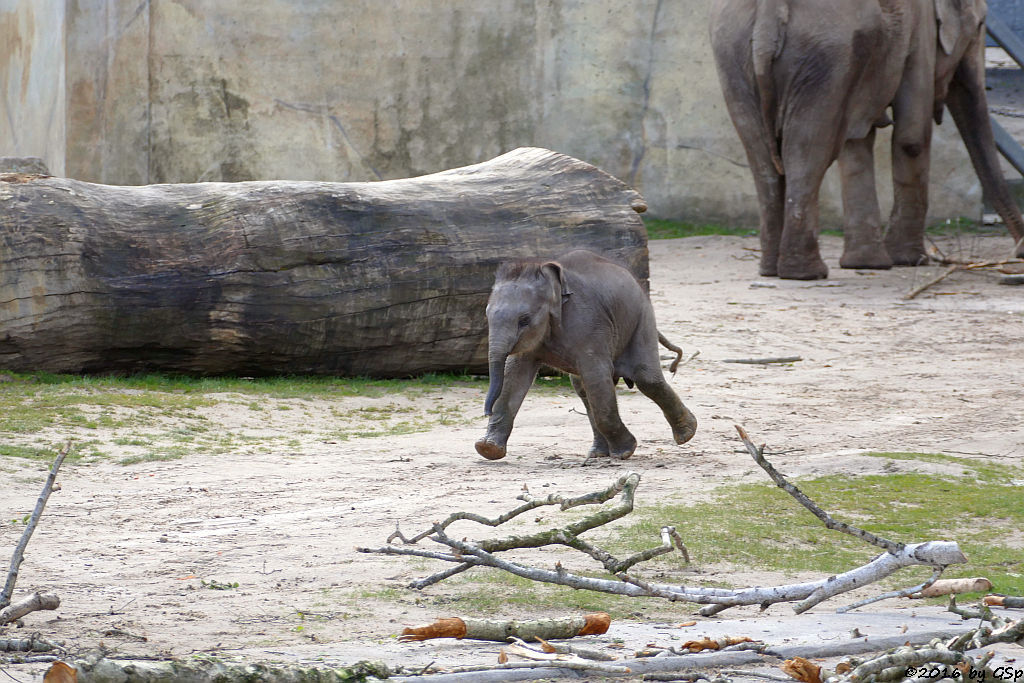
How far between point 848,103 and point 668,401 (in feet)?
20.9

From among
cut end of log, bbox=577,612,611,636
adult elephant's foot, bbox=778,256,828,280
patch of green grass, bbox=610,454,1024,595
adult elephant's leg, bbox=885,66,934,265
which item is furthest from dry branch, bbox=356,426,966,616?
adult elephant's leg, bbox=885,66,934,265

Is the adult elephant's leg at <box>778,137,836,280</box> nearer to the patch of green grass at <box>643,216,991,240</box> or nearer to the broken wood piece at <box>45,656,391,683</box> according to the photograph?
the patch of green grass at <box>643,216,991,240</box>

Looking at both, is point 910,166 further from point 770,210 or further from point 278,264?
point 278,264

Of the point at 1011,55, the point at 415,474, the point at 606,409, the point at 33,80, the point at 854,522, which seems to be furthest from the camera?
the point at 1011,55

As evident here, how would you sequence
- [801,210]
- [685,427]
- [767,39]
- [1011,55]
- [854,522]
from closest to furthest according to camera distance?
[854,522] → [685,427] → [767,39] → [801,210] → [1011,55]

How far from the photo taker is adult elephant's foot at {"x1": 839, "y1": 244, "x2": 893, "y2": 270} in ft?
38.1

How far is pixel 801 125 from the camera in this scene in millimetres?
10938

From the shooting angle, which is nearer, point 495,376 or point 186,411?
point 495,376

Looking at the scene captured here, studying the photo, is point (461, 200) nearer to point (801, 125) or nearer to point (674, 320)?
point (674, 320)

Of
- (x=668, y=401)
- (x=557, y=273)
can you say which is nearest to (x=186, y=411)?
(x=557, y=273)

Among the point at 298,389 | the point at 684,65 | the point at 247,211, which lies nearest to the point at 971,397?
the point at 298,389

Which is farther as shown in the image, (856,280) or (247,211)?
(856,280)

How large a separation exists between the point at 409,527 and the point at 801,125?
777cm

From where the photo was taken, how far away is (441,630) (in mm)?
2768
